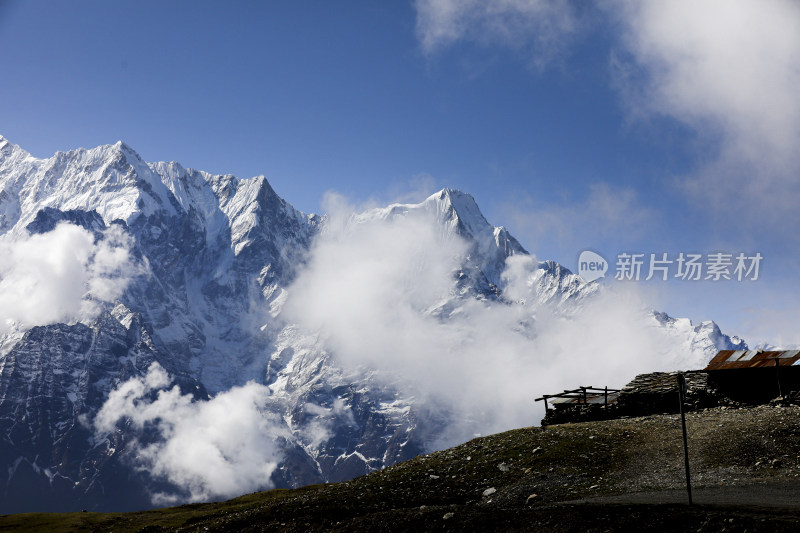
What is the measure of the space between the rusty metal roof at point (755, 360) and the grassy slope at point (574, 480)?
4845 mm

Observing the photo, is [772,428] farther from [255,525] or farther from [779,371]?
[255,525]

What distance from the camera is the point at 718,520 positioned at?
A: 71.4ft

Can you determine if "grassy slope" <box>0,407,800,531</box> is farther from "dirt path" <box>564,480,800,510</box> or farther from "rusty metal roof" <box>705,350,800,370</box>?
"rusty metal roof" <box>705,350,800,370</box>

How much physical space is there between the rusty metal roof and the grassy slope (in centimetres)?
484

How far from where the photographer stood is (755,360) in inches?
1804

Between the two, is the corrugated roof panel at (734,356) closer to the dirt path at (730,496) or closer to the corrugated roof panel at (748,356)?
the corrugated roof panel at (748,356)

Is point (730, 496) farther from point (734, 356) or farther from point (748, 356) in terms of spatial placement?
point (734, 356)

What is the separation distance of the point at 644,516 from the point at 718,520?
8.65 feet

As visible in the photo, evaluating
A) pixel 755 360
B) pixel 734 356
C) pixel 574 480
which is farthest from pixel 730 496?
pixel 734 356

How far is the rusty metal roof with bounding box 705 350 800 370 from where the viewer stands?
43938 millimetres

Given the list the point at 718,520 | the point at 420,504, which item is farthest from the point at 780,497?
the point at 420,504

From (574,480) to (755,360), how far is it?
22.3m

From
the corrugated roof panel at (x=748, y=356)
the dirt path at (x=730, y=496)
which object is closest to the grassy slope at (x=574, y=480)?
the dirt path at (x=730, y=496)

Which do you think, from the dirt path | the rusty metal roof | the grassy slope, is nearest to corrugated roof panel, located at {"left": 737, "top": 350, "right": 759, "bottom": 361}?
the rusty metal roof
